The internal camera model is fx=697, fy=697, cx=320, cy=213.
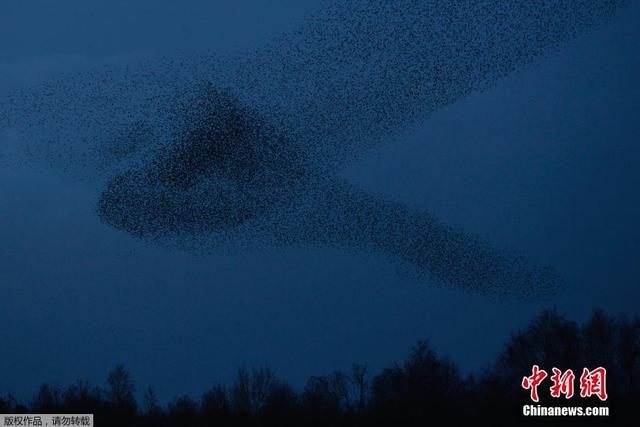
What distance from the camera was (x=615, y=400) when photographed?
20.0 metres

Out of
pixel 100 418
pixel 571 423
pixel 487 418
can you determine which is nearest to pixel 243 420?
pixel 100 418

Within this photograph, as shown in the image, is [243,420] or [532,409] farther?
[243,420]

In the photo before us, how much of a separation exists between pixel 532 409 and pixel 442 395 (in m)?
7.72

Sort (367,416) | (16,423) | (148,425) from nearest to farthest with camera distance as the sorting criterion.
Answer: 1. (16,423)
2. (367,416)
3. (148,425)

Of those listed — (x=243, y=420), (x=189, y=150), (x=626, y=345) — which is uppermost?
(x=189, y=150)

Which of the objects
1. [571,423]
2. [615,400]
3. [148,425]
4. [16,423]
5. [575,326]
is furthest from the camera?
[575,326]

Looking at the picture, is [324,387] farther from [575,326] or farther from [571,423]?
[571,423]

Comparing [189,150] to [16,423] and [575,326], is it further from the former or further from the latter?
[575,326]

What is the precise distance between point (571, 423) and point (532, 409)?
1.17m

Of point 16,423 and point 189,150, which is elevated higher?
point 189,150

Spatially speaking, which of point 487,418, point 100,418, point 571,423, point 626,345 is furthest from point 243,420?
point 626,345

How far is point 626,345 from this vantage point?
25266 millimetres

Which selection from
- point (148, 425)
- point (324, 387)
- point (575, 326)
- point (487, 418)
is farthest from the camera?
Answer: point (324, 387)

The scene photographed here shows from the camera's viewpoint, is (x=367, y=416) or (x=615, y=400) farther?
(x=367, y=416)
